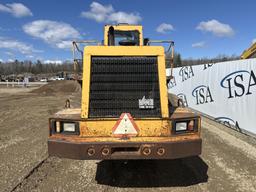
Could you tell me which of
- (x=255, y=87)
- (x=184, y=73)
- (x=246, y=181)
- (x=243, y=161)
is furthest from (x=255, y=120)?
(x=184, y=73)

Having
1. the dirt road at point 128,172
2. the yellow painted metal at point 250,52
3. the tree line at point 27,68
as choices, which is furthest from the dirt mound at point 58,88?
the tree line at point 27,68

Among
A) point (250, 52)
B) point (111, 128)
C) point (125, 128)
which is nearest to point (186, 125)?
point (125, 128)

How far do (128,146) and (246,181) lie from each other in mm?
2384

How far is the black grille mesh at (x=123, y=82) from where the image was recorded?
436cm

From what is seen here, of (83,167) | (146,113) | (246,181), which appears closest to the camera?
(146,113)

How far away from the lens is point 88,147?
4.03 m

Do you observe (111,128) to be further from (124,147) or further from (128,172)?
(128,172)

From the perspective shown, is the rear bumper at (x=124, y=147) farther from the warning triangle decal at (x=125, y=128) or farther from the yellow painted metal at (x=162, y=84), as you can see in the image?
the yellow painted metal at (x=162, y=84)

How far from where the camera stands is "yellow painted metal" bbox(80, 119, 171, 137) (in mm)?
4195

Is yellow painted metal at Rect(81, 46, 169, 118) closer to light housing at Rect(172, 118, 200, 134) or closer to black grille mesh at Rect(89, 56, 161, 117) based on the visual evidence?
black grille mesh at Rect(89, 56, 161, 117)

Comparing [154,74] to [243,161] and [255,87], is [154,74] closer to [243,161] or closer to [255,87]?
[243,161]

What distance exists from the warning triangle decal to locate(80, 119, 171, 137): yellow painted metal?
6cm

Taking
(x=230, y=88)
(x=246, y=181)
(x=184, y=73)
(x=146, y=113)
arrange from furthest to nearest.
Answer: (x=184, y=73)
(x=230, y=88)
(x=246, y=181)
(x=146, y=113)

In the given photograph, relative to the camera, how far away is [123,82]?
14.4ft
